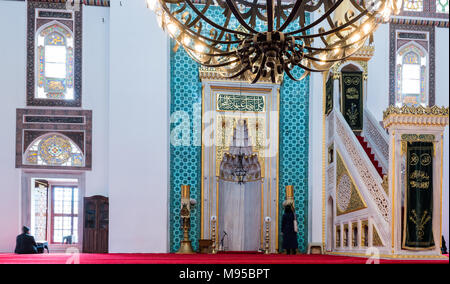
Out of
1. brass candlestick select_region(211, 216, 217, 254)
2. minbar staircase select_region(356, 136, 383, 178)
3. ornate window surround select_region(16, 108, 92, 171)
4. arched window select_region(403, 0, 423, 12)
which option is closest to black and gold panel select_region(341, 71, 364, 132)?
minbar staircase select_region(356, 136, 383, 178)

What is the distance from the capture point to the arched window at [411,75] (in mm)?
8781

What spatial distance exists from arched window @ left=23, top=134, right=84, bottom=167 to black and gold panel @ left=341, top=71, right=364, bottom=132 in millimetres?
4473

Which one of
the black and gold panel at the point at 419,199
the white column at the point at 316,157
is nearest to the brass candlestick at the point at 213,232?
the white column at the point at 316,157

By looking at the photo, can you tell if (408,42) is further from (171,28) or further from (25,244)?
(25,244)

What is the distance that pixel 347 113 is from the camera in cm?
757

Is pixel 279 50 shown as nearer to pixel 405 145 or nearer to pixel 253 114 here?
pixel 405 145

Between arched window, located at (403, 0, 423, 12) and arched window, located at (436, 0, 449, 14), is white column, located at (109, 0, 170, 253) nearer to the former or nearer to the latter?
arched window, located at (403, 0, 423, 12)

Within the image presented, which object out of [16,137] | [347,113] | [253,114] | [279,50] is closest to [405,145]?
[279,50]

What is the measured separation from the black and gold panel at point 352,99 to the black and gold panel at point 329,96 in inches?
6.9

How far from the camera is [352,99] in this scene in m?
7.56

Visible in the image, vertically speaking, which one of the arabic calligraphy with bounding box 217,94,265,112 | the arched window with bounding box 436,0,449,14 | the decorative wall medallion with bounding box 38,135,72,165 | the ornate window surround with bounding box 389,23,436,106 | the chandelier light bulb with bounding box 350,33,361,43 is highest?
the arched window with bounding box 436,0,449,14

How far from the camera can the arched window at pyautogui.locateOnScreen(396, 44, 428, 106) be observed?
878 cm

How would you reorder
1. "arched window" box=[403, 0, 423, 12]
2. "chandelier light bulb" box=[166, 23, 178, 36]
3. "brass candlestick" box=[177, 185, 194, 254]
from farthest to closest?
1. "arched window" box=[403, 0, 423, 12]
2. "brass candlestick" box=[177, 185, 194, 254]
3. "chandelier light bulb" box=[166, 23, 178, 36]
